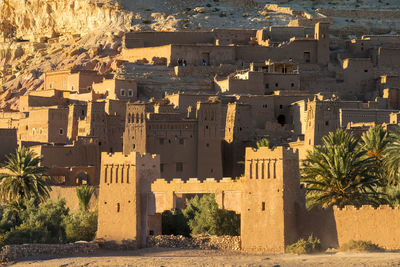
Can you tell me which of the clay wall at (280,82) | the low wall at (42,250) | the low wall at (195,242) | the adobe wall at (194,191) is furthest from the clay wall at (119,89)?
the low wall at (42,250)

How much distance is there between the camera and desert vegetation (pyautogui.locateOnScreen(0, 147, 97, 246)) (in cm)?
4166

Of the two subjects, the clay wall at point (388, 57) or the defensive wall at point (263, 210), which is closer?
the defensive wall at point (263, 210)

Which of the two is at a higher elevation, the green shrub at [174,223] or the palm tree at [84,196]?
the palm tree at [84,196]

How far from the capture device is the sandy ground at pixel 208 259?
112 ft

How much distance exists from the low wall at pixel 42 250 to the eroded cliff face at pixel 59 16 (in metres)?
46.6

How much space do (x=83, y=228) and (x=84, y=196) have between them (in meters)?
7.61

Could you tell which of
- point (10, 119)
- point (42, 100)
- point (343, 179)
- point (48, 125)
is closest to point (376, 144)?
point (343, 179)

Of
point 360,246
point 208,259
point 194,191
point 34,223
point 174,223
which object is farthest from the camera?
point 174,223

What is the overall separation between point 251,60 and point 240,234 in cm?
3550

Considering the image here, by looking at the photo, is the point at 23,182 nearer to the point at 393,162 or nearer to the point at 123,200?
the point at 123,200

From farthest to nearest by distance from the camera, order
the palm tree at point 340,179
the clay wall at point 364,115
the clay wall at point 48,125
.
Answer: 1. the clay wall at point 48,125
2. the clay wall at point 364,115
3. the palm tree at point 340,179

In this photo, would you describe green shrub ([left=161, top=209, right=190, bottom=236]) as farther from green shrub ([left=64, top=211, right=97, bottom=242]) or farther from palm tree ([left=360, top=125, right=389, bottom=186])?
palm tree ([left=360, top=125, right=389, bottom=186])

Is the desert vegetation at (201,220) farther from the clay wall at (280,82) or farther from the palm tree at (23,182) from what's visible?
the clay wall at (280,82)

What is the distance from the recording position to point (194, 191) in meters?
43.8
